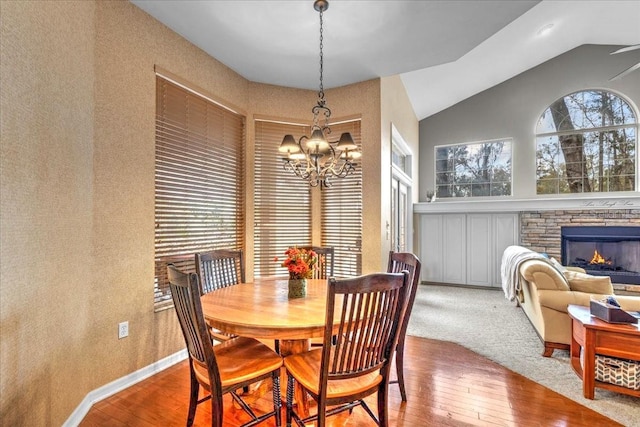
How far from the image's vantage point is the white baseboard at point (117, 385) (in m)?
1.97

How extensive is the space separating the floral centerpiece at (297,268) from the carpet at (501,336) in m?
2.05

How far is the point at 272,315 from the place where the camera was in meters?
1.72

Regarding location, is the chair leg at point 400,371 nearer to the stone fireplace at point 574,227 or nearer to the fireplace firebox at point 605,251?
the stone fireplace at point 574,227

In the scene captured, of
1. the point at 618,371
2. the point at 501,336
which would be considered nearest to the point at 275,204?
the point at 501,336

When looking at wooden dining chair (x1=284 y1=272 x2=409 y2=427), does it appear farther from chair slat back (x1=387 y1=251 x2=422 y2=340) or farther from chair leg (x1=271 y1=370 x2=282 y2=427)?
chair slat back (x1=387 y1=251 x2=422 y2=340)

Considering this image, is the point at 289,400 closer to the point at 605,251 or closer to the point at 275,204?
the point at 275,204

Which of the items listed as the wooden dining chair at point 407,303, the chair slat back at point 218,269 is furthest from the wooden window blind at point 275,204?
the wooden dining chair at point 407,303

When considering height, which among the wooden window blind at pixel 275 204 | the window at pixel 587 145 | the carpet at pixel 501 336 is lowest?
the carpet at pixel 501 336

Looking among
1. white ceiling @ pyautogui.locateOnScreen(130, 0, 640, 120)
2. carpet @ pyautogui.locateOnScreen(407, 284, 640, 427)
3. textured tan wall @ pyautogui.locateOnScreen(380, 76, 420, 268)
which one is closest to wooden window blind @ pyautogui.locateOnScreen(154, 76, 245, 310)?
white ceiling @ pyautogui.locateOnScreen(130, 0, 640, 120)

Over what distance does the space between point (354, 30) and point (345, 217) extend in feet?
6.71

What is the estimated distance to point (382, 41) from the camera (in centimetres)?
298

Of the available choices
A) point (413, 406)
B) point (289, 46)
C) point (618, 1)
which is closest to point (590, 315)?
point (413, 406)

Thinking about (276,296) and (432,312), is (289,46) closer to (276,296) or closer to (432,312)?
(276,296)

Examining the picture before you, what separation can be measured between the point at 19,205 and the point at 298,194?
2819mm
